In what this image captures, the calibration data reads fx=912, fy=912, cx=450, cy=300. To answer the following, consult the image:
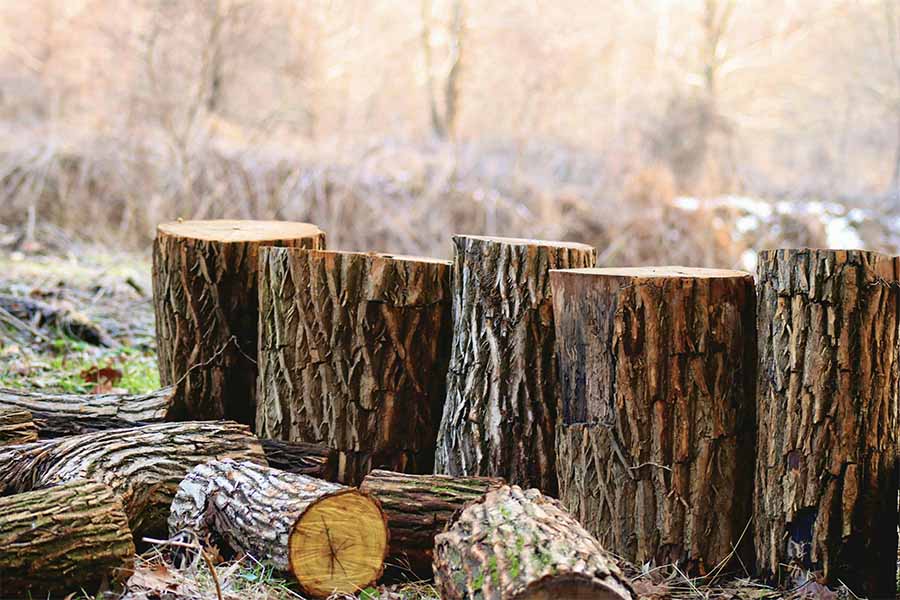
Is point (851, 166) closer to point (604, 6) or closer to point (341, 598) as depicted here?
point (604, 6)

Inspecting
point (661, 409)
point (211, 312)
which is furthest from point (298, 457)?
point (661, 409)

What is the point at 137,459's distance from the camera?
3.09 metres

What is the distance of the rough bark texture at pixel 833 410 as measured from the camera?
2680 millimetres

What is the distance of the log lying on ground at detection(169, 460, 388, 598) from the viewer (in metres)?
2.62

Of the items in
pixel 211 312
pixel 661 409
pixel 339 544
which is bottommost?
pixel 339 544

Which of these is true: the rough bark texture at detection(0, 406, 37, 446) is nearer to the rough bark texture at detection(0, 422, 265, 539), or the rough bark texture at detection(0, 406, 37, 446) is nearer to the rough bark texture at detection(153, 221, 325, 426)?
the rough bark texture at detection(0, 422, 265, 539)

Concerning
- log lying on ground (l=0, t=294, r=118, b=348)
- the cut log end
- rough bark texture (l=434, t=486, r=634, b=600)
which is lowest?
the cut log end

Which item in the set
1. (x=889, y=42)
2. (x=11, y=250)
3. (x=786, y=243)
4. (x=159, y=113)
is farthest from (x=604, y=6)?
(x=11, y=250)

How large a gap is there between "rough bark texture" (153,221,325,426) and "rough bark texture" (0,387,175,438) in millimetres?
128

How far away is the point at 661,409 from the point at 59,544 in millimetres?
1786

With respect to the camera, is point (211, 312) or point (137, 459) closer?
point (137, 459)

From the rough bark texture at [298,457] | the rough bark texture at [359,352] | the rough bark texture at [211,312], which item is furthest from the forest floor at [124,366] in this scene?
the rough bark texture at [211,312]

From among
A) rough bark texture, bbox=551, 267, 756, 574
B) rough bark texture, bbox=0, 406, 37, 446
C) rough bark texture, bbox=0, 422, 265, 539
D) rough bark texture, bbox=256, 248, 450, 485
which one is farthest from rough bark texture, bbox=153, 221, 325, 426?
rough bark texture, bbox=551, 267, 756, 574

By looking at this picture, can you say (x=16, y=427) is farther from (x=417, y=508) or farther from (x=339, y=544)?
(x=417, y=508)
